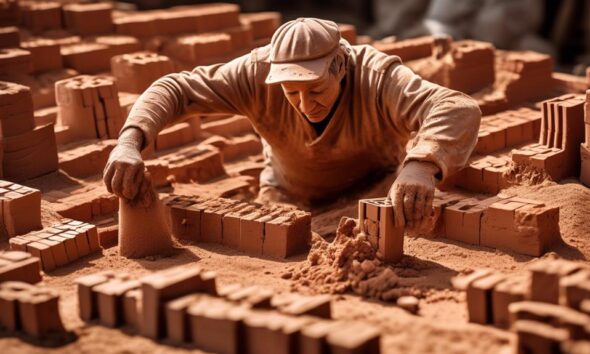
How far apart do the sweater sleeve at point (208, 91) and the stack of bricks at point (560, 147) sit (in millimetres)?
1987

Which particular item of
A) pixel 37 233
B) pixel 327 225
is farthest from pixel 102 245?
pixel 327 225

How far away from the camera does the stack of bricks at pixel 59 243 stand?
233 inches

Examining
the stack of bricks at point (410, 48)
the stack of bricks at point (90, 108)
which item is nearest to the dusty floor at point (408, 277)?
the stack of bricks at point (90, 108)

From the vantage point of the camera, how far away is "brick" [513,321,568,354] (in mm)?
3994

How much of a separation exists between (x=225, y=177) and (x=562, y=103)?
292 centimetres

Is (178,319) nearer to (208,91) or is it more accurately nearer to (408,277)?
(408,277)

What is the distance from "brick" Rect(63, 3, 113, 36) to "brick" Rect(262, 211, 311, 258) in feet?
17.3

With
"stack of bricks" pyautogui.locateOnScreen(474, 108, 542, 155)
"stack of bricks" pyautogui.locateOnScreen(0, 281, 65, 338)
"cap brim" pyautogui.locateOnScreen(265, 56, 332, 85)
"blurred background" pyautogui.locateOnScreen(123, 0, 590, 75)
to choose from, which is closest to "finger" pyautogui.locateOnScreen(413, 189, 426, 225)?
"cap brim" pyautogui.locateOnScreen(265, 56, 332, 85)

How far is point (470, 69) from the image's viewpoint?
31.5ft

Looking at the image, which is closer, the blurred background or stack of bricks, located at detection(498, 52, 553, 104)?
stack of bricks, located at detection(498, 52, 553, 104)

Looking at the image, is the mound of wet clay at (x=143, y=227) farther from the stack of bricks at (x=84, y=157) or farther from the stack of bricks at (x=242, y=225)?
the stack of bricks at (x=84, y=157)

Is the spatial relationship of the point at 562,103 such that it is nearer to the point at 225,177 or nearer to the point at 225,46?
the point at 225,177

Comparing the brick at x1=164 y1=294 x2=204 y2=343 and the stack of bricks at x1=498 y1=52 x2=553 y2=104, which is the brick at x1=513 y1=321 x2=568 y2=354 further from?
the stack of bricks at x1=498 y1=52 x2=553 y2=104

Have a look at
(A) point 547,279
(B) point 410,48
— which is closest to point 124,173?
(A) point 547,279
